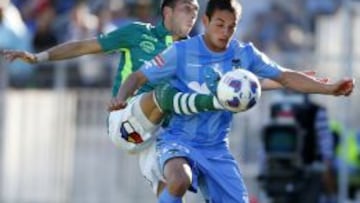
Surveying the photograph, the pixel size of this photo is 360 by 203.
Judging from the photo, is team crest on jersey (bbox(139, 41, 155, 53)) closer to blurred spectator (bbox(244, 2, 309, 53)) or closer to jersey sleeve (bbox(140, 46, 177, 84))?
jersey sleeve (bbox(140, 46, 177, 84))

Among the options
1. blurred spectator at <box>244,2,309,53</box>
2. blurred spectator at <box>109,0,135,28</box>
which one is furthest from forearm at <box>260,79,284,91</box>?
blurred spectator at <box>109,0,135,28</box>

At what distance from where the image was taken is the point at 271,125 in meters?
16.2

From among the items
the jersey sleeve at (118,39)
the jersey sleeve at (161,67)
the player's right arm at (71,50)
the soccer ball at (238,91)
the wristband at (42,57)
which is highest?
the jersey sleeve at (118,39)

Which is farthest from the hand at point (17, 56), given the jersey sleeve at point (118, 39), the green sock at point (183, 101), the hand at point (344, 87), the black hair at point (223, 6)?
the hand at point (344, 87)

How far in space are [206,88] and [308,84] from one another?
2.44 feet

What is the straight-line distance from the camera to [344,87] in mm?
10688

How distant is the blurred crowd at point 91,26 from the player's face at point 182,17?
531cm

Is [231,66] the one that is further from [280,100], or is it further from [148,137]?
[280,100]

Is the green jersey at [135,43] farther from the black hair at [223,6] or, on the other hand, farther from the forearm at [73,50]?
the black hair at [223,6]

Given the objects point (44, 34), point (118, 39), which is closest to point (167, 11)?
point (118, 39)

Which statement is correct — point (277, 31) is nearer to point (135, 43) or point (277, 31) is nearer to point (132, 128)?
point (135, 43)

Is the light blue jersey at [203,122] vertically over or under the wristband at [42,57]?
under

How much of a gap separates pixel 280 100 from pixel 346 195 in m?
1.24

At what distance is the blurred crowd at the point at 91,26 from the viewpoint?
17516mm
